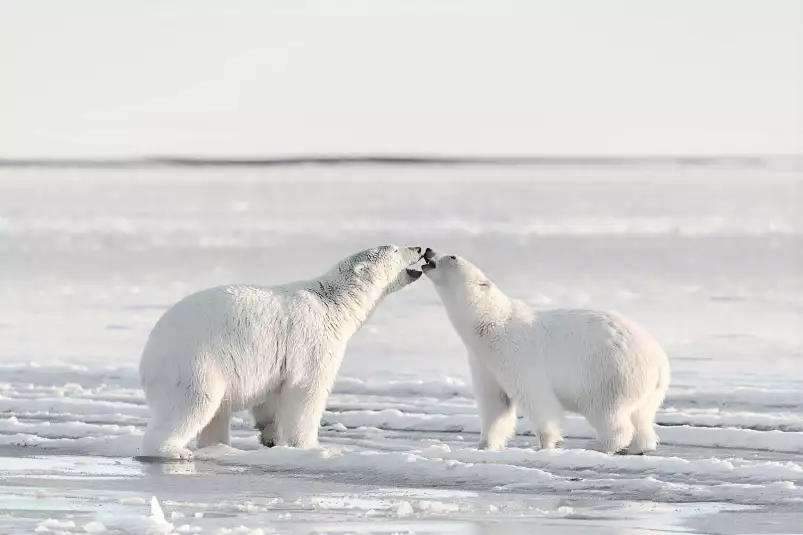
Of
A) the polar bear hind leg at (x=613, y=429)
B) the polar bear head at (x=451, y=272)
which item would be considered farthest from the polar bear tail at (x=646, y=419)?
the polar bear head at (x=451, y=272)

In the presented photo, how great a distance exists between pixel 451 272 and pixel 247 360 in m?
1.74

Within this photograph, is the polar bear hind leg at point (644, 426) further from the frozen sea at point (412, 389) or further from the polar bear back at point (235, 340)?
the polar bear back at point (235, 340)

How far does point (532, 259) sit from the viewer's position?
25.9 m

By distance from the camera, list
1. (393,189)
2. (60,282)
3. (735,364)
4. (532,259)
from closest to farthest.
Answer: (735,364)
(60,282)
(532,259)
(393,189)

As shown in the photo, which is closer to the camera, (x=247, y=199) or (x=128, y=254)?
(x=128, y=254)

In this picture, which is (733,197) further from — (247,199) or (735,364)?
(735,364)

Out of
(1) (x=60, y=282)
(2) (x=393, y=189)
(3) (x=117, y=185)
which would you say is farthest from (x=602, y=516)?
(3) (x=117, y=185)

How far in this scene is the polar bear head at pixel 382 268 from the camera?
36.8ft

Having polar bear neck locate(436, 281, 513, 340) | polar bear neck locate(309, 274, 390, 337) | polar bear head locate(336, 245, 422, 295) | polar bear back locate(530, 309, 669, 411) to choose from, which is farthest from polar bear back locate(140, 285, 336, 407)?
polar bear back locate(530, 309, 669, 411)

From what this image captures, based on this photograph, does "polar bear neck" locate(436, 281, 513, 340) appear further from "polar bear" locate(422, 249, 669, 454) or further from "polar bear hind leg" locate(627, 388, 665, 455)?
"polar bear hind leg" locate(627, 388, 665, 455)

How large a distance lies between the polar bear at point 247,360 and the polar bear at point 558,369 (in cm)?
94

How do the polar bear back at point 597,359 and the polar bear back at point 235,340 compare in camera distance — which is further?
the polar bear back at point 597,359

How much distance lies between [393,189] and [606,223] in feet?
69.4

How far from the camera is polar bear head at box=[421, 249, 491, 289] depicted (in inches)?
435
